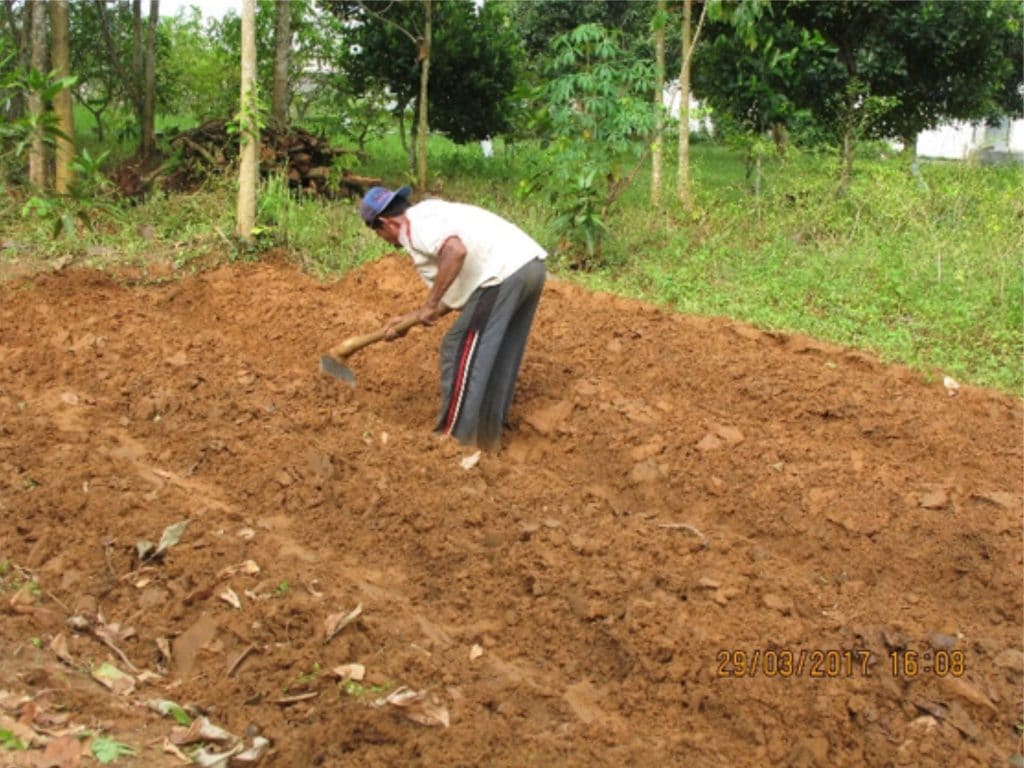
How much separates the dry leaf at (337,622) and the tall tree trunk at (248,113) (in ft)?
18.0

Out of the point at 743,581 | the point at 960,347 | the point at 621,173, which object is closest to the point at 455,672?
the point at 743,581

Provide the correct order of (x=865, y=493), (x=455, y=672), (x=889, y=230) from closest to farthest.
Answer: (x=455, y=672)
(x=865, y=493)
(x=889, y=230)

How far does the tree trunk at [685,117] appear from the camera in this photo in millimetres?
10174

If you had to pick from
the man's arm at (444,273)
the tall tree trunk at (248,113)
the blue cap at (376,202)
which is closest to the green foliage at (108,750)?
the man's arm at (444,273)

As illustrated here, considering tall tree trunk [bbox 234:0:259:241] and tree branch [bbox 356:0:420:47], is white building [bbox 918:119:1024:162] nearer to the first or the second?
tree branch [bbox 356:0:420:47]

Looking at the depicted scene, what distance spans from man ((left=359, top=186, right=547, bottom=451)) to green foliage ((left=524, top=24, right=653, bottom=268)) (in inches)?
141

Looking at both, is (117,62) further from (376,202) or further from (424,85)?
(376,202)

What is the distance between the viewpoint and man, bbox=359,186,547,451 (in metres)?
5.45

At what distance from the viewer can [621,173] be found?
972cm

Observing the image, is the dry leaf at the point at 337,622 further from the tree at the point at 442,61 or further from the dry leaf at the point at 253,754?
the tree at the point at 442,61

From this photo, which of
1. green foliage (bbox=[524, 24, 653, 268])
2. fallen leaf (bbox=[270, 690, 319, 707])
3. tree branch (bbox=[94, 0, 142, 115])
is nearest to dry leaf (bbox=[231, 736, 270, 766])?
fallen leaf (bbox=[270, 690, 319, 707])

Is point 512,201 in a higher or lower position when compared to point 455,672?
higher

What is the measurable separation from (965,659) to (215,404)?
375cm

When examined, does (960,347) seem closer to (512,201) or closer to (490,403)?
(490,403)
